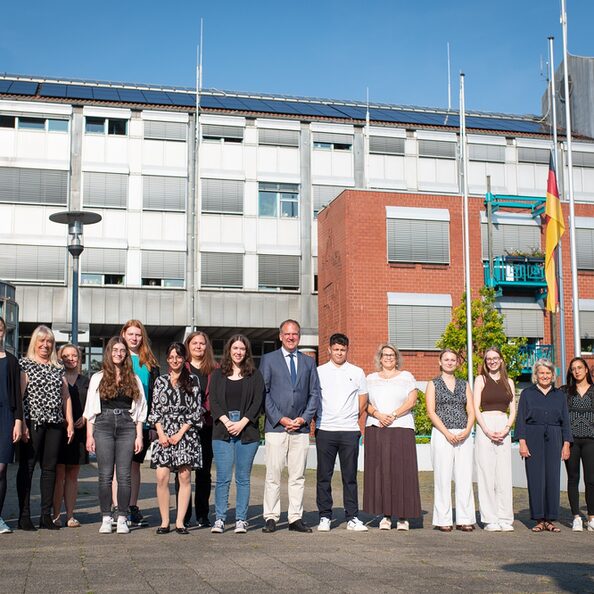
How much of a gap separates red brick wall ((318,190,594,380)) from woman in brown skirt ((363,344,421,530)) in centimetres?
2450

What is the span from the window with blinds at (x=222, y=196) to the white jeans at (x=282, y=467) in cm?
3119

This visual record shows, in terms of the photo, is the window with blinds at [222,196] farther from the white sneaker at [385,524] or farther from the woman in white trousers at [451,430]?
the white sneaker at [385,524]

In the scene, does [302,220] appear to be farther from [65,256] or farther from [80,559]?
[80,559]

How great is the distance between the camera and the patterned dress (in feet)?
29.9

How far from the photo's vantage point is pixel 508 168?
1689 inches

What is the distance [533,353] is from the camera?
3656 centimetres

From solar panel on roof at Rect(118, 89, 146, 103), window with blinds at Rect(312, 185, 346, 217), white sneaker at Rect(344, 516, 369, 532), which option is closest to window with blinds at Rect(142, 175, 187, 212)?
solar panel on roof at Rect(118, 89, 146, 103)

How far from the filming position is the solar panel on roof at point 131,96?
40469 mm

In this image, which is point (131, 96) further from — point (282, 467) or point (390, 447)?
point (282, 467)

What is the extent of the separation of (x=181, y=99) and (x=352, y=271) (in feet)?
42.6

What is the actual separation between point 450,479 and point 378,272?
84.3 feet

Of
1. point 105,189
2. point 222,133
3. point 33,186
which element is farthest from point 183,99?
point 33,186

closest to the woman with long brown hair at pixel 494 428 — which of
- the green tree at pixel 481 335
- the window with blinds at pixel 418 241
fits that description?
the green tree at pixel 481 335

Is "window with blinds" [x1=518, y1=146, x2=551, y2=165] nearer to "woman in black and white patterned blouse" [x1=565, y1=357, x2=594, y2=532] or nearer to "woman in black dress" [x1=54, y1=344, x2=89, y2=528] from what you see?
"woman in black and white patterned blouse" [x1=565, y1=357, x2=594, y2=532]
